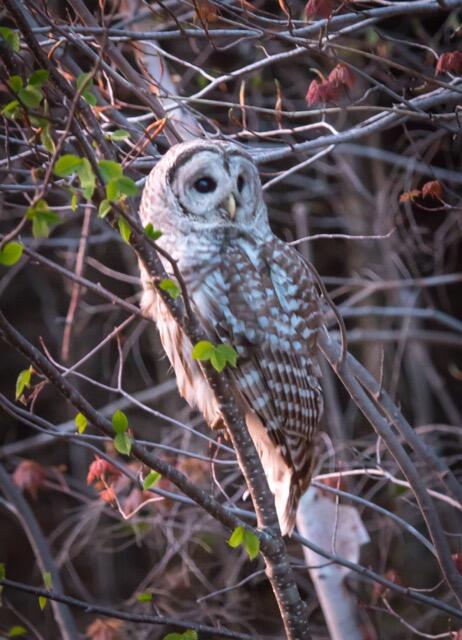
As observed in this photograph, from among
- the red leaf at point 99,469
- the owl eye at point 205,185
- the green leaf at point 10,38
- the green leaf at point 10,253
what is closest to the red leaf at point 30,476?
the red leaf at point 99,469

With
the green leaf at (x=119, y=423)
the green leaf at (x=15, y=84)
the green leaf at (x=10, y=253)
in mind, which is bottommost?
the green leaf at (x=119, y=423)

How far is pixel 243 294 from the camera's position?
9.57ft

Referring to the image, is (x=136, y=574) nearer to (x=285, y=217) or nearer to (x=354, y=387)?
(x=285, y=217)

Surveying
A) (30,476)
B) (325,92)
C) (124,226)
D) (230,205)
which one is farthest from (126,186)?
(30,476)

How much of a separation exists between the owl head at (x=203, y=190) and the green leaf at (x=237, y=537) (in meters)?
1.18

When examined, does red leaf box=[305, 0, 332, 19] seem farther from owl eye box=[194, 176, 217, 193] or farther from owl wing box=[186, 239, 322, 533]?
owl wing box=[186, 239, 322, 533]

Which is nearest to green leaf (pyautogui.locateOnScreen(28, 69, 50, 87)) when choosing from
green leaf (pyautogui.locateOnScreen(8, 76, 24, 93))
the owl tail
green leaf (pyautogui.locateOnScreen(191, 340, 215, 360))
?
green leaf (pyautogui.locateOnScreen(8, 76, 24, 93))

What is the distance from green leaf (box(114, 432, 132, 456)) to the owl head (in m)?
1.16

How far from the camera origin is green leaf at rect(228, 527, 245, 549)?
200 centimetres

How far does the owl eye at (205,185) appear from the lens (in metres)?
2.88

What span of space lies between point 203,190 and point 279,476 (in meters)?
0.99

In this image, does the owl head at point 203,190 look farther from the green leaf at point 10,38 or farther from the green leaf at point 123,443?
the green leaf at point 123,443

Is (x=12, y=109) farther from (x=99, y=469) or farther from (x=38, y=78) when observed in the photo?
(x=99, y=469)

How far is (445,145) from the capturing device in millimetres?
4383
